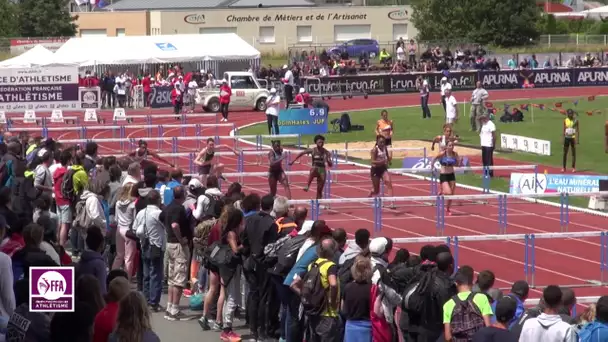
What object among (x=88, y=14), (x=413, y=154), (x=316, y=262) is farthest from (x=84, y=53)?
(x=316, y=262)

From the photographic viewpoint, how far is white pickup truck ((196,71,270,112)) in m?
52.1

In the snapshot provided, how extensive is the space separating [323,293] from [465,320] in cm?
221

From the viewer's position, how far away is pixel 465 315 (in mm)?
10469

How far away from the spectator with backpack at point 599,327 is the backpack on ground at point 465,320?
976 millimetres

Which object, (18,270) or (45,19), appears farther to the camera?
(45,19)

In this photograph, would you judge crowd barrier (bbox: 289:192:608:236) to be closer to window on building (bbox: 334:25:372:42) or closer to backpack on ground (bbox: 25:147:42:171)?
backpack on ground (bbox: 25:147:42:171)

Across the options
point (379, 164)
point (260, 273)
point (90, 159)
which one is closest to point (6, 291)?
point (260, 273)

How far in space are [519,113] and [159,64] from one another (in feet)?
70.5

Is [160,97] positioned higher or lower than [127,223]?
lower

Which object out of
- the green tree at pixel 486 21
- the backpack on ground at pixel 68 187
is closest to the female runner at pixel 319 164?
the backpack on ground at pixel 68 187

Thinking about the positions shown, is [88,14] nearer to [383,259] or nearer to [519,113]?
[519,113]

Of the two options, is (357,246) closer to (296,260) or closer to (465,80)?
(296,260)

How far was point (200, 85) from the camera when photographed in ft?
185

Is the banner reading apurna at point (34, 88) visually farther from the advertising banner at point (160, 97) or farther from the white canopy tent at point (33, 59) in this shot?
the advertising banner at point (160, 97)
